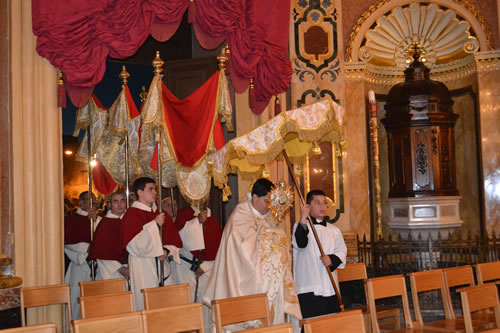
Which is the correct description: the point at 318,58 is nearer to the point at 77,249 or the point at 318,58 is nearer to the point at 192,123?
the point at 192,123

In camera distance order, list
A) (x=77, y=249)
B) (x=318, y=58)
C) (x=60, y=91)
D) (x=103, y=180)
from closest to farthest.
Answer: (x=60, y=91) → (x=77, y=249) → (x=103, y=180) → (x=318, y=58)

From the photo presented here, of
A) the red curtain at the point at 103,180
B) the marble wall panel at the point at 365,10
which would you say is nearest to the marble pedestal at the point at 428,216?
the marble wall panel at the point at 365,10

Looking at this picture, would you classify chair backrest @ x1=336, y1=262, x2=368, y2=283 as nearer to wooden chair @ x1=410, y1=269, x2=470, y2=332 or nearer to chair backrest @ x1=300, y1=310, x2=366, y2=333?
wooden chair @ x1=410, y1=269, x2=470, y2=332

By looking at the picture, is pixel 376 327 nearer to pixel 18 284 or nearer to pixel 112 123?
pixel 18 284

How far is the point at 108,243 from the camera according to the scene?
687cm

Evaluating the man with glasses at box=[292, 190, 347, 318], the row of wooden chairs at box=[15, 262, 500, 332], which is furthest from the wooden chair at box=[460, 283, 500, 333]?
the man with glasses at box=[292, 190, 347, 318]

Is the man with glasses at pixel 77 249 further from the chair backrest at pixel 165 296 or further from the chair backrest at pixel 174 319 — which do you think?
the chair backrest at pixel 174 319

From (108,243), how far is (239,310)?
2.95 meters

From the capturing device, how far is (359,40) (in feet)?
35.3

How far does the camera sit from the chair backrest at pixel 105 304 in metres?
4.56

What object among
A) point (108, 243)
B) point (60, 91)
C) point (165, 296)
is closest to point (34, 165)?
point (60, 91)

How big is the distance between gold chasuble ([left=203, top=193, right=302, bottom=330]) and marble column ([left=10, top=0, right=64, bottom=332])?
1626mm

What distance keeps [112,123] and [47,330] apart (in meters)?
4.37

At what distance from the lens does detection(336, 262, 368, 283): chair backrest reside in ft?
21.0
